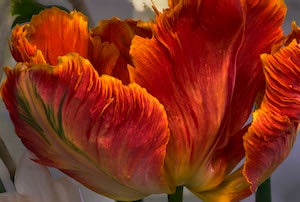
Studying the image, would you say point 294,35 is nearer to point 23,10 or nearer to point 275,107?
point 275,107

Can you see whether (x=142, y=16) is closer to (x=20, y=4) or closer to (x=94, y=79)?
(x=20, y=4)

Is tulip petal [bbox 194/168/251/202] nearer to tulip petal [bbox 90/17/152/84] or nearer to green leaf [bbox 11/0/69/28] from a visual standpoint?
tulip petal [bbox 90/17/152/84]

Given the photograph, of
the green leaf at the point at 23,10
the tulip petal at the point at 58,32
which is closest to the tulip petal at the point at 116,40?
the tulip petal at the point at 58,32

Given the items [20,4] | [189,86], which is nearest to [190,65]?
[189,86]

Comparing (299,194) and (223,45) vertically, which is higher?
(223,45)

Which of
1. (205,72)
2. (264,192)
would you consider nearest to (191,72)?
(205,72)

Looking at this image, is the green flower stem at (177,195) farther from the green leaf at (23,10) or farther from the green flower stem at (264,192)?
the green leaf at (23,10)
